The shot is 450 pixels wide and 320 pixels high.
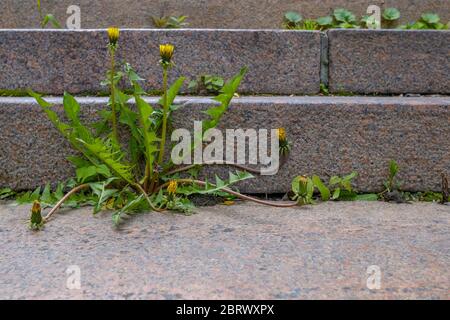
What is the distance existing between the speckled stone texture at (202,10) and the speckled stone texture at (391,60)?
0.88 metres

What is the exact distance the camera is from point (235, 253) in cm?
146

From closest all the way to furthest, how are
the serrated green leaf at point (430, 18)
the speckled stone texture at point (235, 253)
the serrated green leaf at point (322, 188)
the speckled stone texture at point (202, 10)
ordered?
the speckled stone texture at point (235, 253), the serrated green leaf at point (322, 188), the serrated green leaf at point (430, 18), the speckled stone texture at point (202, 10)

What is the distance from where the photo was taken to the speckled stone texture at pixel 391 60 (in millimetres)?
2277

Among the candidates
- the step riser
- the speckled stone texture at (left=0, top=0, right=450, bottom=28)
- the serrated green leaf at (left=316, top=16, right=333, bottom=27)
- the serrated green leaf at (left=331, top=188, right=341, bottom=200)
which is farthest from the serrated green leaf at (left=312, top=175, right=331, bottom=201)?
the speckled stone texture at (left=0, top=0, right=450, bottom=28)

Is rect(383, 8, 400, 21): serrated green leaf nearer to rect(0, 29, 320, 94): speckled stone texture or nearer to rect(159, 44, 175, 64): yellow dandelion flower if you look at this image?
rect(0, 29, 320, 94): speckled stone texture

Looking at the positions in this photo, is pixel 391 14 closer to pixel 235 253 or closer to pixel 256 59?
pixel 256 59

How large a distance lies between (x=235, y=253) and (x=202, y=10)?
2044mm

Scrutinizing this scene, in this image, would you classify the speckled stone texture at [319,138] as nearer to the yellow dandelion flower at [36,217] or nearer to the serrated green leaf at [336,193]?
the serrated green leaf at [336,193]

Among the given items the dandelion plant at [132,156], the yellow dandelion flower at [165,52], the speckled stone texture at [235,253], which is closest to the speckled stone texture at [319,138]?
the dandelion plant at [132,156]

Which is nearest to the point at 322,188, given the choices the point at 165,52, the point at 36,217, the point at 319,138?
the point at 319,138

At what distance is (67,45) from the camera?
2203 millimetres

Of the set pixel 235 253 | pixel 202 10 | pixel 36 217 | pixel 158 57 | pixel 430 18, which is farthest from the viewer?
pixel 202 10

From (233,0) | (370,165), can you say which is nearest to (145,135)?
(370,165)

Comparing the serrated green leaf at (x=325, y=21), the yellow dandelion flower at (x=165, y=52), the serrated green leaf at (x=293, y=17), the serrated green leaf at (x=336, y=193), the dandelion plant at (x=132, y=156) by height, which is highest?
the serrated green leaf at (x=293, y=17)
